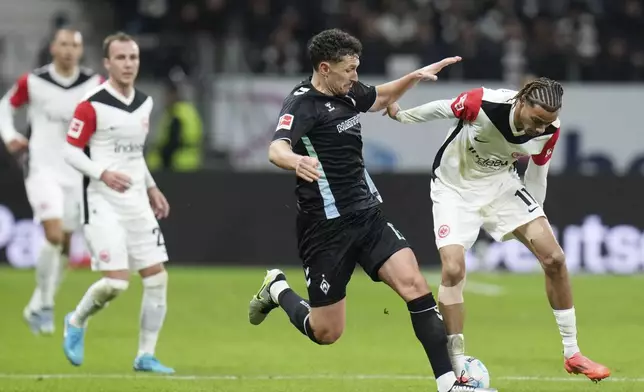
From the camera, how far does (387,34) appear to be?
71.9ft

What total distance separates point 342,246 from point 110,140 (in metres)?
2.71

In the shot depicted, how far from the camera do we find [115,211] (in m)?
10.3

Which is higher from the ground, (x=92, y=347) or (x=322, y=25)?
(x=322, y=25)

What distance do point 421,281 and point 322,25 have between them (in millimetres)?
14233

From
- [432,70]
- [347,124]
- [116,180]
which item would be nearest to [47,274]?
[116,180]

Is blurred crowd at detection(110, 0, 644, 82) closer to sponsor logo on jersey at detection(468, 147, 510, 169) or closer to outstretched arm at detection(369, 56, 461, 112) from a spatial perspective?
sponsor logo on jersey at detection(468, 147, 510, 169)

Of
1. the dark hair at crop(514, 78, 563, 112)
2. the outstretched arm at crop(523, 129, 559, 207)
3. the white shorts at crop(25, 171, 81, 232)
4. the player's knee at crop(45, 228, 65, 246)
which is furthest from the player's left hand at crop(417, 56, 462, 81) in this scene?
the player's knee at crop(45, 228, 65, 246)

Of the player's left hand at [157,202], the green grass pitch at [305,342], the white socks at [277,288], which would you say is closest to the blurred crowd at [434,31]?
the green grass pitch at [305,342]

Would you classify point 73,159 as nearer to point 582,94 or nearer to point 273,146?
point 273,146

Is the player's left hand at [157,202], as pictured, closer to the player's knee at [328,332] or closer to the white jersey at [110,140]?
the white jersey at [110,140]

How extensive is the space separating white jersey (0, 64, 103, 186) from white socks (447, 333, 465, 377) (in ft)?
17.1

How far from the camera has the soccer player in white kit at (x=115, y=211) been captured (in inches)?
401

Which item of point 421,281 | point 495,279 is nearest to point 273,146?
point 421,281

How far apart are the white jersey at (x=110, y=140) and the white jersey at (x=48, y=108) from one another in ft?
8.05
